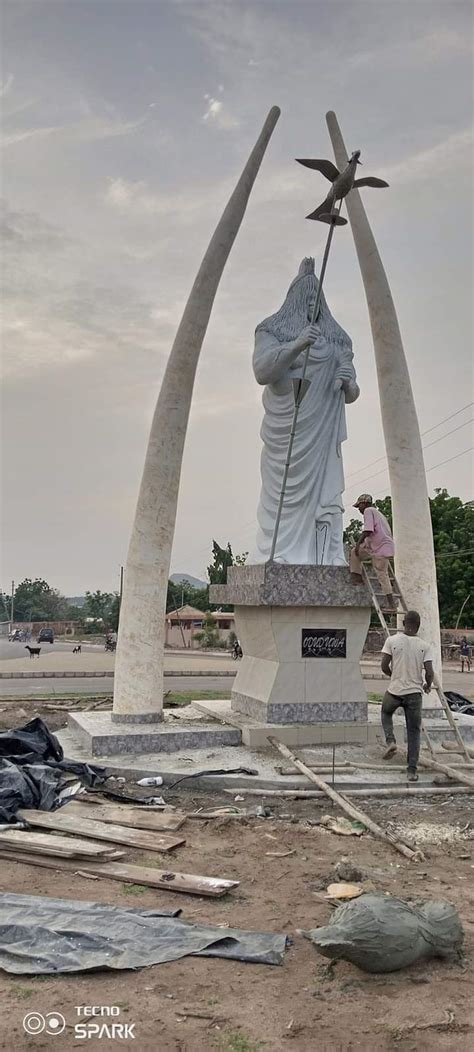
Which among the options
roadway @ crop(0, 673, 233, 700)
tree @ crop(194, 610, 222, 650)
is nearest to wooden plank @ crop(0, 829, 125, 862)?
roadway @ crop(0, 673, 233, 700)

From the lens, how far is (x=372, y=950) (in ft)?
10.7

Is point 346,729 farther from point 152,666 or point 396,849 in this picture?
point 396,849

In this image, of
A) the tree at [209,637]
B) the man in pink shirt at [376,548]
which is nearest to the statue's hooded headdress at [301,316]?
the man in pink shirt at [376,548]

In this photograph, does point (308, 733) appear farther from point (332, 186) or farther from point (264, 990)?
point (332, 186)

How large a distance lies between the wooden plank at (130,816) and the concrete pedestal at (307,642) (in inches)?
114

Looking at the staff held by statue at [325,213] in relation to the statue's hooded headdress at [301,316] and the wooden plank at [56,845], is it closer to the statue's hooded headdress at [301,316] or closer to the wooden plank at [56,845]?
the statue's hooded headdress at [301,316]

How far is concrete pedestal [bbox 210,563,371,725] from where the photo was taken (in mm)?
8633

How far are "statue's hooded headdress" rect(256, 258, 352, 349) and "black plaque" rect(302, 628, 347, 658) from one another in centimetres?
362

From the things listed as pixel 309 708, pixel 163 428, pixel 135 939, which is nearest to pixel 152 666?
pixel 309 708

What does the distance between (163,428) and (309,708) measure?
12.1 ft

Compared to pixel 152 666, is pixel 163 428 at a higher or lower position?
higher

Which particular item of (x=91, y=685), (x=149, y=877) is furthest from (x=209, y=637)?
(x=149, y=877)

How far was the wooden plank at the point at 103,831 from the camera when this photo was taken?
510cm

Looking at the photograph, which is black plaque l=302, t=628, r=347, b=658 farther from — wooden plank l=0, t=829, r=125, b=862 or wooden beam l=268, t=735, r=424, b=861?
wooden plank l=0, t=829, r=125, b=862
